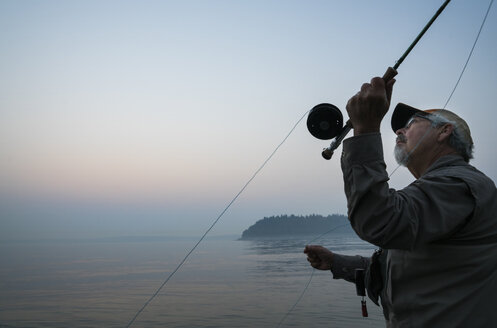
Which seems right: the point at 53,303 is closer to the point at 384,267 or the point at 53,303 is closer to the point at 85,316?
the point at 85,316

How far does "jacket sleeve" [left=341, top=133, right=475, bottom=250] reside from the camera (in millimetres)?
1462

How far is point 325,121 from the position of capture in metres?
2.42

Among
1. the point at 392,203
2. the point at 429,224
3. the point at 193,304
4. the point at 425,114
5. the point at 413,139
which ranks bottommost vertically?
the point at 193,304

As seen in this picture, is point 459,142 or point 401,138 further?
point 401,138

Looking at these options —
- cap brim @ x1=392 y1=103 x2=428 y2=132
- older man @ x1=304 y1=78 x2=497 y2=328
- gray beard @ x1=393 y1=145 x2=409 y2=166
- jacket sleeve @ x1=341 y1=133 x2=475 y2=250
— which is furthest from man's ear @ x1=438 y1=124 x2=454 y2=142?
jacket sleeve @ x1=341 y1=133 x2=475 y2=250

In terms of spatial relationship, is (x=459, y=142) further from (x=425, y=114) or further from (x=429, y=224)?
(x=429, y=224)

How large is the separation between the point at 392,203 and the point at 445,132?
767 mm

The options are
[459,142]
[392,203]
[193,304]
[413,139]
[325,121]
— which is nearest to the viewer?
[392,203]

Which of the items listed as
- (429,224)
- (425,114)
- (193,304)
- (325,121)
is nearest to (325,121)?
(325,121)

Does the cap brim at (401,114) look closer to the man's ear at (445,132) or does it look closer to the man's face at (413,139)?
the man's face at (413,139)

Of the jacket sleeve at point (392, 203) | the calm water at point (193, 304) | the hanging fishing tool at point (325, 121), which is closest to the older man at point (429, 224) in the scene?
the jacket sleeve at point (392, 203)

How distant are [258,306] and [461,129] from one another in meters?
18.9

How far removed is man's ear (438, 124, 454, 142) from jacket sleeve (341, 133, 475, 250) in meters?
0.45

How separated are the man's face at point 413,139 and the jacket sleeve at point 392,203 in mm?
472
